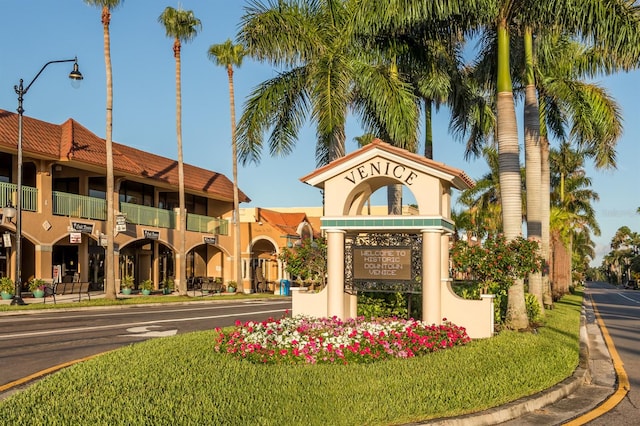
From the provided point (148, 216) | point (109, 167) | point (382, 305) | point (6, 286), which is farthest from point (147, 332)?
point (148, 216)

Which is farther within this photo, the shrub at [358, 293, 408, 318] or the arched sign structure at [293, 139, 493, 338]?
the shrub at [358, 293, 408, 318]

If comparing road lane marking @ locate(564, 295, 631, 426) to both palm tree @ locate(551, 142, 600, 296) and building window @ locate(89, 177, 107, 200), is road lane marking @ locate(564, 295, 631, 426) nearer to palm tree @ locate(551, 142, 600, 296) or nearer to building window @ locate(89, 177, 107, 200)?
palm tree @ locate(551, 142, 600, 296)

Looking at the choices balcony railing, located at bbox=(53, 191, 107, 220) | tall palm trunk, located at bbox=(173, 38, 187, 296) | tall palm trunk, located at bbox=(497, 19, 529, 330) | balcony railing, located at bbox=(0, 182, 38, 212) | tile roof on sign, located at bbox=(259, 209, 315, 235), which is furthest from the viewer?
tile roof on sign, located at bbox=(259, 209, 315, 235)

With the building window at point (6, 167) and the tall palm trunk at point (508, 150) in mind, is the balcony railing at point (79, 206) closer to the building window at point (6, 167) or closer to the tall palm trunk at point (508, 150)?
A: the building window at point (6, 167)

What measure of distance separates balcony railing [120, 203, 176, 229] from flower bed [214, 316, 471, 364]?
2674 cm

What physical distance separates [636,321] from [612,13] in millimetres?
13065

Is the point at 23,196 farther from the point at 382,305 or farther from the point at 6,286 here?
the point at 382,305

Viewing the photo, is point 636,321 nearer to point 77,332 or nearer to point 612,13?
point 612,13

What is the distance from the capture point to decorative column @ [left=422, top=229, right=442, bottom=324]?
1314 cm

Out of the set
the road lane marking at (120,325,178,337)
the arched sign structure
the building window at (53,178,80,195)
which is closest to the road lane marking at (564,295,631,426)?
the arched sign structure

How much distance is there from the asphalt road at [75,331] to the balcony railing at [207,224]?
1741cm

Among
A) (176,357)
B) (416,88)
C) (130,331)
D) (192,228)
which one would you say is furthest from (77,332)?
(192,228)

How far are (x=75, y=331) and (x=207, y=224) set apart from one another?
1127 inches

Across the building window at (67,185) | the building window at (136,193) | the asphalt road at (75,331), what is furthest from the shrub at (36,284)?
the building window at (136,193)
